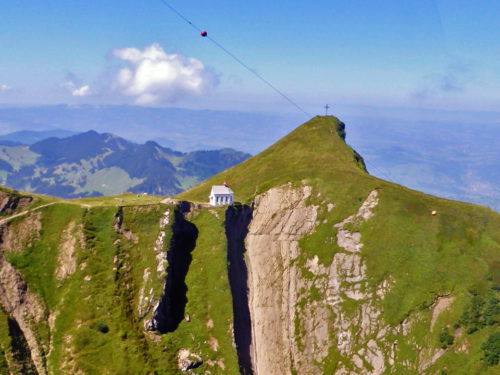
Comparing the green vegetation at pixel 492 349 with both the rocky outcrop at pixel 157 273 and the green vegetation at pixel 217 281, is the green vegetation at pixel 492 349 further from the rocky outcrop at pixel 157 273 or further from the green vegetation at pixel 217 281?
the rocky outcrop at pixel 157 273

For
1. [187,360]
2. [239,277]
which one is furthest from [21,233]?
[239,277]

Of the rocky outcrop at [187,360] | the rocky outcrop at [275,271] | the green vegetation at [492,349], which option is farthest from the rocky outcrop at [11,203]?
the green vegetation at [492,349]

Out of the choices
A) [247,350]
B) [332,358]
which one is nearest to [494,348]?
[332,358]

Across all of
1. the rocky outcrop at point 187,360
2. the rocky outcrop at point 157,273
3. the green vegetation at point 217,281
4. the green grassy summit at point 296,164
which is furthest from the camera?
the green grassy summit at point 296,164

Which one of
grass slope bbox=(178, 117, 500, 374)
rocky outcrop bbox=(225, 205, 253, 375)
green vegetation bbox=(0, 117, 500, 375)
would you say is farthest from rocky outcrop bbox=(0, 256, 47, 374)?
grass slope bbox=(178, 117, 500, 374)

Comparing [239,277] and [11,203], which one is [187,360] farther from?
[11,203]

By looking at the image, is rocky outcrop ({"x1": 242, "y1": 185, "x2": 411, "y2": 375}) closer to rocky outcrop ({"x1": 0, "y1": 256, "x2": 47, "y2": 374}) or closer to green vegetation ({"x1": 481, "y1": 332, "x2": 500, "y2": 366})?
green vegetation ({"x1": 481, "y1": 332, "x2": 500, "y2": 366})

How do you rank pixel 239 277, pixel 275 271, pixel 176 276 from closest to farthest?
pixel 176 276, pixel 239 277, pixel 275 271

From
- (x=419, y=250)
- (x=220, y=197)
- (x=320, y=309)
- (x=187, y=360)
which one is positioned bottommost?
(x=187, y=360)

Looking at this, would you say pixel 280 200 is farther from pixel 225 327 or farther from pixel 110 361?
pixel 110 361

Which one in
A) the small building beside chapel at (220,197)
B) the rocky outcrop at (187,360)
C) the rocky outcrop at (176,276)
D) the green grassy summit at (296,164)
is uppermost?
the green grassy summit at (296,164)

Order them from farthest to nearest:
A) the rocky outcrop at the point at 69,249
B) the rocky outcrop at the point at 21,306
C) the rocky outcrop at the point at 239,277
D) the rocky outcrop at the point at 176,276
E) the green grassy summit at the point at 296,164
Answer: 1. the green grassy summit at the point at 296,164
2. the rocky outcrop at the point at 239,277
3. the rocky outcrop at the point at 69,249
4. the rocky outcrop at the point at 176,276
5. the rocky outcrop at the point at 21,306
